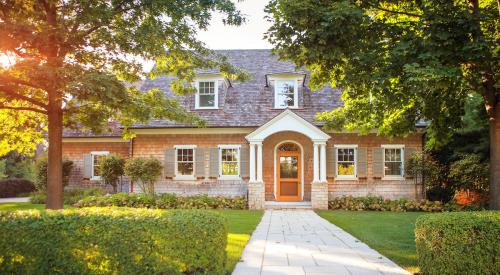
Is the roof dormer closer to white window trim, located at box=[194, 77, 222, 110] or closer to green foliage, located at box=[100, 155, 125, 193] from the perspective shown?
white window trim, located at box=[194, 77, 222, 110]

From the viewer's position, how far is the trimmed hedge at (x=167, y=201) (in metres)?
18.3

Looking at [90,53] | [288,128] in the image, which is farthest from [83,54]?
[288,128]

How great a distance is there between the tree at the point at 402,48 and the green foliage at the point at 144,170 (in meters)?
11.7

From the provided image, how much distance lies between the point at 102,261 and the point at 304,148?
15641 mm

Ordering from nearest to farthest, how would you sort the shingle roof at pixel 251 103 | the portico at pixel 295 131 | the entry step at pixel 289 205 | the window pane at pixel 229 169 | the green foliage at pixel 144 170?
the portico at pixel 295 131, the entry step at pixel 289 205, the green foliage at pixel 144 170, the shingle roof at pixel 251 103, the window pane at pixel 229 169

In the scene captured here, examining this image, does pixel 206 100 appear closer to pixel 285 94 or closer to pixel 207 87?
pixel 207 87

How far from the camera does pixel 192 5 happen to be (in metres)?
10.6

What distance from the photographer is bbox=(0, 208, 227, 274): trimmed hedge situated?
5.83 m

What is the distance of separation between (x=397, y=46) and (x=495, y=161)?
10.4 feet

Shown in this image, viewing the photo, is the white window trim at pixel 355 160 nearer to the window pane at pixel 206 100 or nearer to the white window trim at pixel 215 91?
the white window trim at pixel 215 91

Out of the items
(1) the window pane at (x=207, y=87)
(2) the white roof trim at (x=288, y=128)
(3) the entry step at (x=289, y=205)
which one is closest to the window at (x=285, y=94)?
(2) the white roof trim at (x=288, y=128)

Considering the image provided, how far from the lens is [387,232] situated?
38.5ft

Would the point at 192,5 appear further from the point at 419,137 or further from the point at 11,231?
the point at 419,137

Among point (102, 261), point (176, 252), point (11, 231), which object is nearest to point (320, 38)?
point (176, 252)
